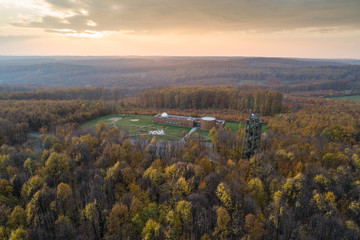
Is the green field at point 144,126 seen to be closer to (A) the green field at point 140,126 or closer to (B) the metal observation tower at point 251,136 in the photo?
(A) the green field at point 140,126

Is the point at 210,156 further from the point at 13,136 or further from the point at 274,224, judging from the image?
the point at 13,136

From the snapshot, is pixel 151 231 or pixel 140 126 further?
pixel 140 126

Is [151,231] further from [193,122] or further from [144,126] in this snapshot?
[144,126]

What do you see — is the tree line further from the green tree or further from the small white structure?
the green tree

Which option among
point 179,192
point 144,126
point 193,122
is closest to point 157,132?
point 144,126

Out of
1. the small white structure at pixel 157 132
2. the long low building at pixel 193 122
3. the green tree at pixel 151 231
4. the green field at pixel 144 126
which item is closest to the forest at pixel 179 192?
the green tree at pixel 151 231

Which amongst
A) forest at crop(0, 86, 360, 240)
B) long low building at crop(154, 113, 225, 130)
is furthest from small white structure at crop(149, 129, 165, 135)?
forest at crop(0, 86, 360, 240)
